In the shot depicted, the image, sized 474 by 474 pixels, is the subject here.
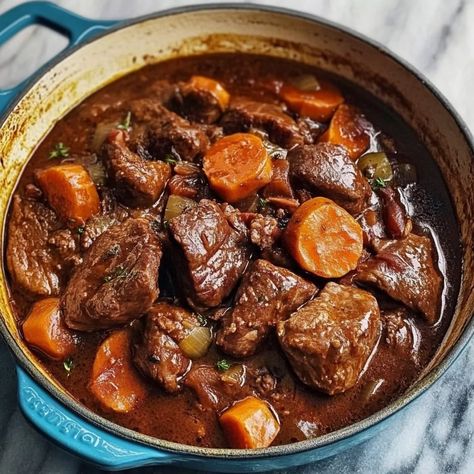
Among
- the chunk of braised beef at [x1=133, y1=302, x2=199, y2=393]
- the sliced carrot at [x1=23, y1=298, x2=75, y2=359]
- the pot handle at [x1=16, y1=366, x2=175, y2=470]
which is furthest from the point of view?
the sliced carrot at [x1=23, y1=298, x2=75, y2=359]

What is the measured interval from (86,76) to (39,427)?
1.96m

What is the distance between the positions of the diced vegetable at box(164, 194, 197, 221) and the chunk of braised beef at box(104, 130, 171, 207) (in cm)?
9

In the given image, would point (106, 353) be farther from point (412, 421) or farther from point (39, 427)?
point (412, 421)

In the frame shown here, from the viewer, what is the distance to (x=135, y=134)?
419 cm

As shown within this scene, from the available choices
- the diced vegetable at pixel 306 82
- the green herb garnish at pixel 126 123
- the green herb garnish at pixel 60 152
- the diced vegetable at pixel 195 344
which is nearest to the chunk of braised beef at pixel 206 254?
the diced vegetable at pixel 195 344

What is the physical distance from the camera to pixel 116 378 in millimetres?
3562

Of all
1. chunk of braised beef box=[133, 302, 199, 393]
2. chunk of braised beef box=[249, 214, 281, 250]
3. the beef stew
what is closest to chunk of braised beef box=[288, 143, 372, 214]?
the beef stew

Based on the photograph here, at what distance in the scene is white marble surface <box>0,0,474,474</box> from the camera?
3686 millimetres

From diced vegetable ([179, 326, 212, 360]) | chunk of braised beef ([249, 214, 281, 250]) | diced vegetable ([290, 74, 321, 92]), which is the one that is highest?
diced vegetable ([290, 74, 321, 92])

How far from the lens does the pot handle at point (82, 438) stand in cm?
306

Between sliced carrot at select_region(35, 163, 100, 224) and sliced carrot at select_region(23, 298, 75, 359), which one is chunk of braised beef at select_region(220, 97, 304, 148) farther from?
sliced carrot at select_region(23, 298, 75, 359)

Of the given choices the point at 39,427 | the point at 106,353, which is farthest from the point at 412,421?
the point at 39,427

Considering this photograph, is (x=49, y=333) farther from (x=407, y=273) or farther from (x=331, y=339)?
(x=407, y=273)

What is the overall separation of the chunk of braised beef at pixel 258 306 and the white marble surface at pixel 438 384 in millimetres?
599
